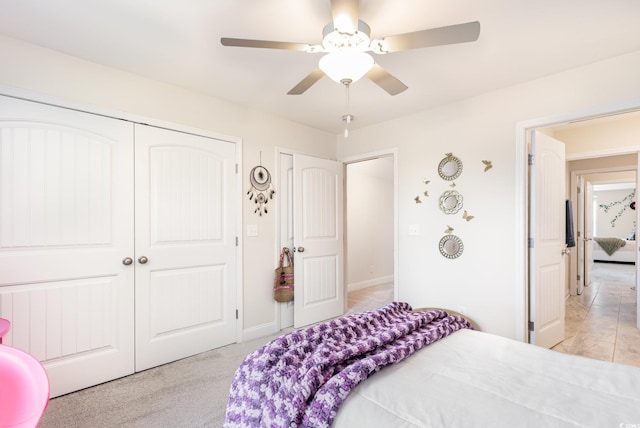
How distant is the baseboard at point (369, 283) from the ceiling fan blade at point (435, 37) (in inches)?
170

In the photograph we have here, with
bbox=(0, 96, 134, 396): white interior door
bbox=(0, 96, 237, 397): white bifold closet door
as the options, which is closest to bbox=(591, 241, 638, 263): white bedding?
bbox=(0, 96, 237, 397): white bifold closet door

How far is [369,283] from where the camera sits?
5.73 metres

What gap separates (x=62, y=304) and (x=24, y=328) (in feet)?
0.74

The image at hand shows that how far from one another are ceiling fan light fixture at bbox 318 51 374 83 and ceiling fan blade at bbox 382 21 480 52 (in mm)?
127

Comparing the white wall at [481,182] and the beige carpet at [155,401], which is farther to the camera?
the white wall at [481,182]

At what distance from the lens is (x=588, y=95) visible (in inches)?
92.7

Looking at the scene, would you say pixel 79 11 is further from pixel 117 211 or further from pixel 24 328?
pixel 24 328

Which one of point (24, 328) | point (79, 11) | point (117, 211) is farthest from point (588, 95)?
point (24, 328)

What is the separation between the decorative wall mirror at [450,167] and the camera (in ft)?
10.0

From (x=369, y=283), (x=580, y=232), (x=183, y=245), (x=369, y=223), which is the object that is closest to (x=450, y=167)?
(x=183, y=245)

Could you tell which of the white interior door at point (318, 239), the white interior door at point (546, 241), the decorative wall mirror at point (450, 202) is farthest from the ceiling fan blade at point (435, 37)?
the white interior door at point (318, 239)

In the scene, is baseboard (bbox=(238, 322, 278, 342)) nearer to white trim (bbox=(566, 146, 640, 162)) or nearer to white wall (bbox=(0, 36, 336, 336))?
white wall (bbox=(0, 36, 336, 336))

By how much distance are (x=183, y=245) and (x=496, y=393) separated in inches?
98.1

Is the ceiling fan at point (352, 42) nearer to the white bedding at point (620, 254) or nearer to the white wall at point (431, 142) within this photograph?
the white wall at point (431, 142)
